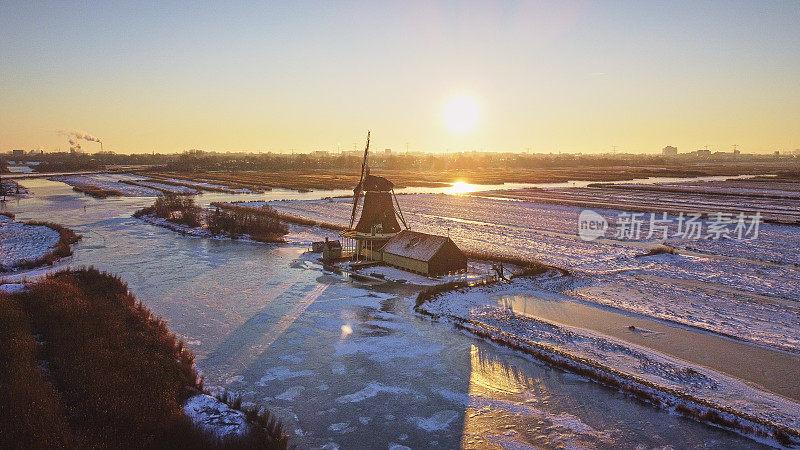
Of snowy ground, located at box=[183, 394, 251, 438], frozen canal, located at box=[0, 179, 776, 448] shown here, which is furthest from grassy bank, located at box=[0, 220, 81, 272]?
snowy ground, located at box=[183, 394, 251, 438]

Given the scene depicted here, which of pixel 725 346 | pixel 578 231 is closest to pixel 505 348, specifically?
pixel 725 346

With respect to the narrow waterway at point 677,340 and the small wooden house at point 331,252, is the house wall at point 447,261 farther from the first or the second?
the small wooden house at point 331,252

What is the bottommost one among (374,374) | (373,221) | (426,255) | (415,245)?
(374,374)

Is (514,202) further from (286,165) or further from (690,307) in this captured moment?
(286,165)

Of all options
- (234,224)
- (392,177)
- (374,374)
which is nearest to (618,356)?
(374,374)

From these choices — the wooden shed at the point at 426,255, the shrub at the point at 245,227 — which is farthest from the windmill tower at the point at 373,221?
the shrub at the point at 245,227

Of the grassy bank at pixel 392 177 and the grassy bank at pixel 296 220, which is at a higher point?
the grassy bank at pixel 392 177

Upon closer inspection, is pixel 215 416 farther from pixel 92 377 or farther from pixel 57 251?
pixel 57 251

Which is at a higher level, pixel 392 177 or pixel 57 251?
pixel 392 177
